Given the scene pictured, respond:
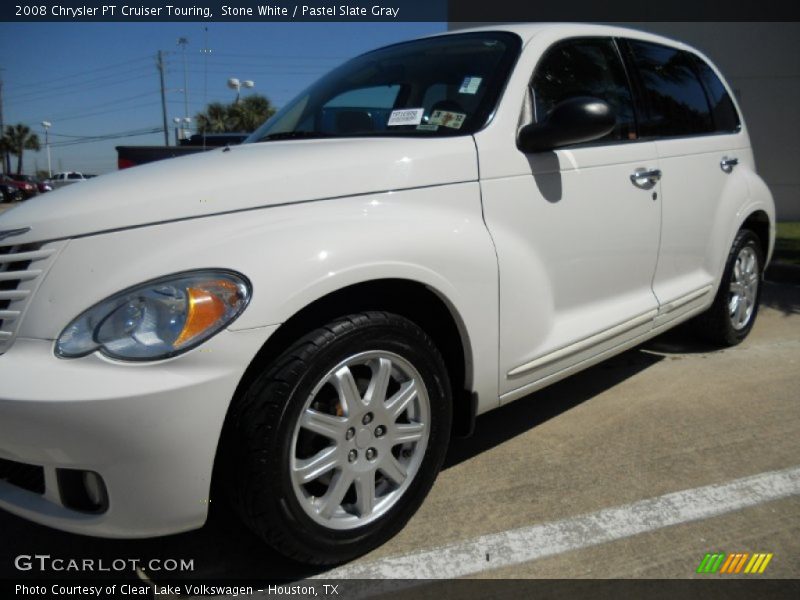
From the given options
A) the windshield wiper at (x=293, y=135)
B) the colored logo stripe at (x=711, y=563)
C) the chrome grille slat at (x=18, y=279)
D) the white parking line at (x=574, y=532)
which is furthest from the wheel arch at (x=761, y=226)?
the chrome grille slat at (x=18, y=279)

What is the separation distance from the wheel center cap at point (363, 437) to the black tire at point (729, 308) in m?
2.67

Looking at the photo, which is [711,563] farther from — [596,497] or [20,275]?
[20,275]

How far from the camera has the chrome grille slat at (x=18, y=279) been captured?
5.63 feet

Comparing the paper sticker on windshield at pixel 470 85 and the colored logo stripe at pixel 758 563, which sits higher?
the paper sticker on windshield at pixel 470 85

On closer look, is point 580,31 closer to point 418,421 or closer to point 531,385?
point 531,385

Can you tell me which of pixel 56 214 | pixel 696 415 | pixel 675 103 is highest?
pixel 675 103

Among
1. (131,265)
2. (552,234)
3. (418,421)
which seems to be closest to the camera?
(131,265)

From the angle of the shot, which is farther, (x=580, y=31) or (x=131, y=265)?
(x=580, y=31)

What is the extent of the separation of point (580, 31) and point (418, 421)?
194 centimetres

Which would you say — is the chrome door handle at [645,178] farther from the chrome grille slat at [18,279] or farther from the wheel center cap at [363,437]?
the chrome grille slat at [18,279]

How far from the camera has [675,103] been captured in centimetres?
342

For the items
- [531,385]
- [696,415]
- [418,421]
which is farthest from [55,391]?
[696,415]

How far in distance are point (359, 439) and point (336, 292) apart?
1.51 ft

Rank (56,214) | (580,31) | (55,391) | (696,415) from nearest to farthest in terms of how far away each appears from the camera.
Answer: (55,391)
(56,214)
(580,31)
(696,415)
